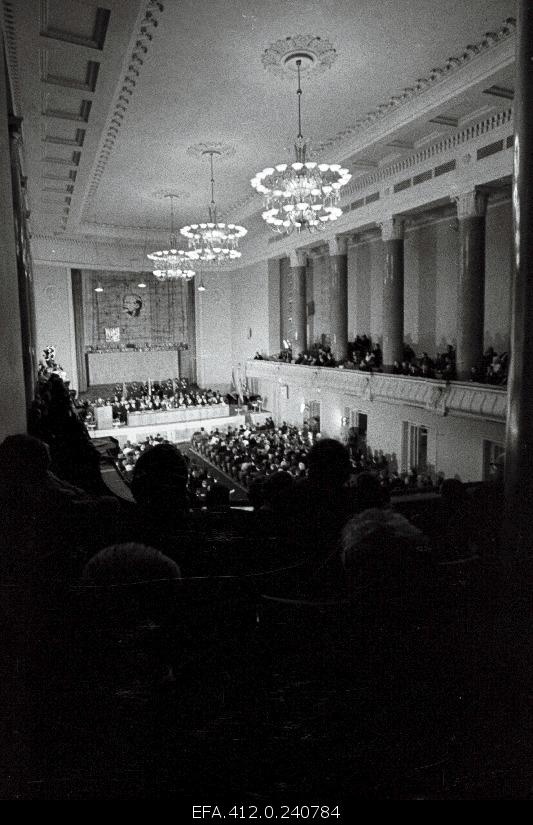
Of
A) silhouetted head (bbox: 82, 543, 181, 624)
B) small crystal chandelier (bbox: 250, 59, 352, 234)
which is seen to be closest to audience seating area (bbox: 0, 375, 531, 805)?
silhouetted head (bbox: 82, 543, 181, 624)

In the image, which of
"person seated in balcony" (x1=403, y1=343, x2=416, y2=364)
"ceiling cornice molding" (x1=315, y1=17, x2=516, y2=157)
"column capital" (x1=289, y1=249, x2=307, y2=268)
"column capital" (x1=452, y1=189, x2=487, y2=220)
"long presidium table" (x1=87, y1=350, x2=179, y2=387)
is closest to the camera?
"ceiling cornice molding" (x1=315, y1=17, x2=516, y2=157)

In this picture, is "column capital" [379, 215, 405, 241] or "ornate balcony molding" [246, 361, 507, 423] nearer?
"ornate balcony molding" [246, 361, 507, 423]

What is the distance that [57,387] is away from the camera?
7.04 m

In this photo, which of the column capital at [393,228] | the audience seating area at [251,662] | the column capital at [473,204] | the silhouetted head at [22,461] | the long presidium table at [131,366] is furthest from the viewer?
the long presidium table at [131,366]

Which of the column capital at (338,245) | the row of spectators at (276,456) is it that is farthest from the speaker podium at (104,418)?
the column capital at (338,245)

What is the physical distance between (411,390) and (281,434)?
19.1 ft

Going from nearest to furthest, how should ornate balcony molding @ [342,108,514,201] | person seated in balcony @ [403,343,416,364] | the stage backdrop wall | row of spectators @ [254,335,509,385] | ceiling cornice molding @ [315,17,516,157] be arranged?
ceiling cornice molding @ [315,17,516,157]
ornate balcony molding @ [342,108,514,201]
row of spectators @ [254,335,509,385]
person seated in balcony @ [403,343,416,364]
the stage backdrop wall

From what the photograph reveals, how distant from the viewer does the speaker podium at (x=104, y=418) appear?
1914 centimetres

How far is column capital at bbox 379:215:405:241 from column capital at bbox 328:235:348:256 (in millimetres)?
2456

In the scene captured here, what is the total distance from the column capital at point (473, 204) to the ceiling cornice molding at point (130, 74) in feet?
22.1

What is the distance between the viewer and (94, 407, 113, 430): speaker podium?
19141 mm

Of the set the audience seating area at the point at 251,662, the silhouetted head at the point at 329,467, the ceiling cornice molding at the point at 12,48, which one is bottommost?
the audience seating area at the point at 251,662

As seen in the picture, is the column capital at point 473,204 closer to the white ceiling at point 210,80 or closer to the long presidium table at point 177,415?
the white ceiling at point 210,80

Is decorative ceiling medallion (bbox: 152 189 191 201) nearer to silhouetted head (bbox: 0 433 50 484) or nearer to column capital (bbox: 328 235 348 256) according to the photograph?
column capital (bbox: 328 235 348 256)
